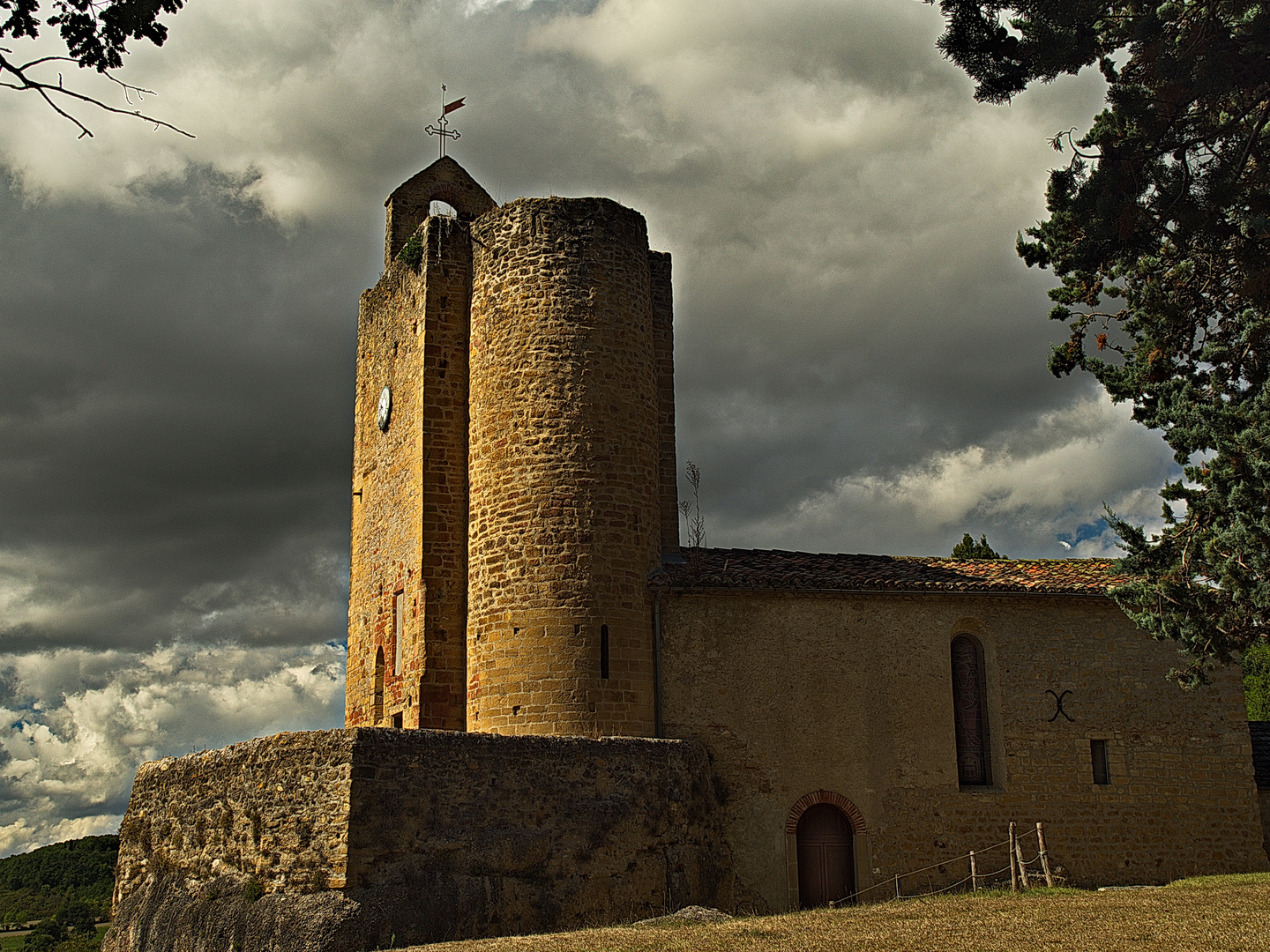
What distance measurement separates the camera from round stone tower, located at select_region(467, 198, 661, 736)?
57.3 feet

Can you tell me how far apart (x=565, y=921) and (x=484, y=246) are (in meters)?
10.8

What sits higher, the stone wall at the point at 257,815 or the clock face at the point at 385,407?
the clock face at the point at 385,407

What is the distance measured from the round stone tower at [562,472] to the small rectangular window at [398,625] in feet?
7.06

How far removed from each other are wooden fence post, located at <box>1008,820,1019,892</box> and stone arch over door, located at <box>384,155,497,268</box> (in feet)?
48.0

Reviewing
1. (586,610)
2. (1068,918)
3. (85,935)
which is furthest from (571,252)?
(85,935)

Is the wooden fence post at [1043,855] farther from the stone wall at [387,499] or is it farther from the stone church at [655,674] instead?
the stone wall at [387,499]

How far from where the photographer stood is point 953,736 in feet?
61.6

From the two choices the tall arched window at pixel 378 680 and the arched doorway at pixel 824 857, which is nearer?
the arched doorway at pixel 824 857

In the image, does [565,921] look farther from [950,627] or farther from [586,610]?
[950,627]

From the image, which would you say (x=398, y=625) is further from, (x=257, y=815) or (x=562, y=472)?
(x=257, y=815)

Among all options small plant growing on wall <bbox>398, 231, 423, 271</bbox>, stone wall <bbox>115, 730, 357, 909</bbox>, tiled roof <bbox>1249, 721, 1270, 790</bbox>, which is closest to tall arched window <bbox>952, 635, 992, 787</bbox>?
tiled roof <bbox>1249, 721, 1270, 790</bbox>

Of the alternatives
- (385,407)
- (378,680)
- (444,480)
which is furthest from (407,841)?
(385,407)

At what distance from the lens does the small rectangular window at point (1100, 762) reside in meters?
19.3

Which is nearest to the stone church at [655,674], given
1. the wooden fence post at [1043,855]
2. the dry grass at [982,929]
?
the wooden fence post at [1043,855]
